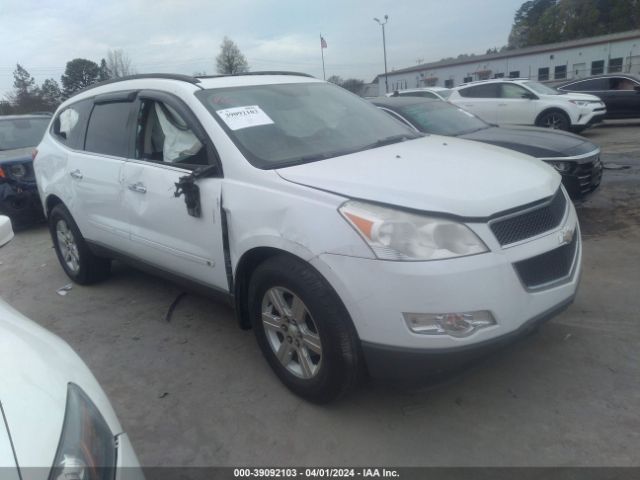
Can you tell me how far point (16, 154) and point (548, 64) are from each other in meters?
49.1

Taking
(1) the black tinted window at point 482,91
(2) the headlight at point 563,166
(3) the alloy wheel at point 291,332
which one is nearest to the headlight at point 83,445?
(3) the alloy wheel at point 291,332

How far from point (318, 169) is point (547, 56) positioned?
51233 mm

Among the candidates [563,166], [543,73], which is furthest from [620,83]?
[543,73]

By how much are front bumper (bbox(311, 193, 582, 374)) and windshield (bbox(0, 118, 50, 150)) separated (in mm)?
7424

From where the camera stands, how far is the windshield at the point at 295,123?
311 centimetres

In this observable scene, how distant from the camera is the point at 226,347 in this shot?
146 inches

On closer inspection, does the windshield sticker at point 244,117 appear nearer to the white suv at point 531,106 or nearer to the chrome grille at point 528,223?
the chrome grille at point 528,223

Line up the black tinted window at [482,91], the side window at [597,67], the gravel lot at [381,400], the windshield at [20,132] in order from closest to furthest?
the gravel lot at [381,400] < the windshield at [20,132] < the black tinted window at [482,91] < the side window at [597,67]

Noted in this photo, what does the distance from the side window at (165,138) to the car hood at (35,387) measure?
1.56 metres

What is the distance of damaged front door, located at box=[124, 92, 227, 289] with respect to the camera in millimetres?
3184

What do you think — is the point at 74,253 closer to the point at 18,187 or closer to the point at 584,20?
the point at 18,187

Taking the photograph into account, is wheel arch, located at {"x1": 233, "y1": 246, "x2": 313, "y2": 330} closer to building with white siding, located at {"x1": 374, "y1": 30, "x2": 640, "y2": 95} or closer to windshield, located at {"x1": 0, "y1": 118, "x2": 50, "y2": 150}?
windshield, located at {"x1": 0, "y1": 118, "x2": 50, "y2": 150}

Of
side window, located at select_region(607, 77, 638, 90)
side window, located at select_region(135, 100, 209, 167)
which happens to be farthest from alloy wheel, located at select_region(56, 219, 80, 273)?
side window, located at select_region(607, 77, 638, 90)

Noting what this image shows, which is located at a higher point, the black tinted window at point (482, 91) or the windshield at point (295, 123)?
the windshield at point (295, 123)
